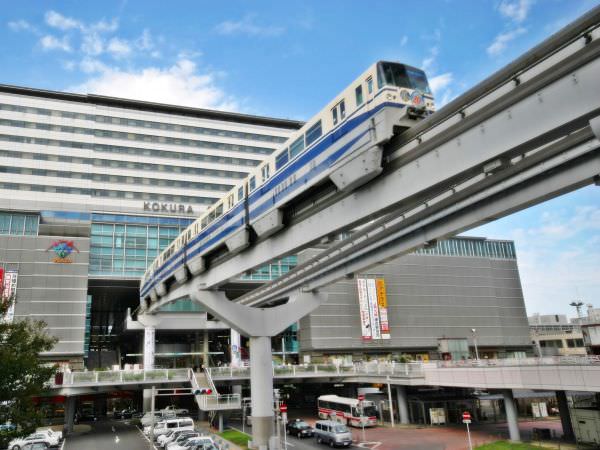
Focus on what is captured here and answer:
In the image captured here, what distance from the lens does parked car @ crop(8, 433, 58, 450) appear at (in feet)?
→ 104

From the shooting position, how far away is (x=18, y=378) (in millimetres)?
19078

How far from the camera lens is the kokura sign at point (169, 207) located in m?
71.2

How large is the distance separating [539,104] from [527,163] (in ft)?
11.6

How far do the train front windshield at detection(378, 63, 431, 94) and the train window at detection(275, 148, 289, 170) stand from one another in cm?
760

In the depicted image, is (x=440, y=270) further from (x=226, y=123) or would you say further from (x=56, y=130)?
(x=56, y=130)

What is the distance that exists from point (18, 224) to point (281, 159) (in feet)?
153

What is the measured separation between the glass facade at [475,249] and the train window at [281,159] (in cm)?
5150

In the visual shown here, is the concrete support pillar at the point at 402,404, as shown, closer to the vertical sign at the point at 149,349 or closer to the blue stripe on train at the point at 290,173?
the blue stripe on train at the point at 290,173

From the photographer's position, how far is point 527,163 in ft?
50.6

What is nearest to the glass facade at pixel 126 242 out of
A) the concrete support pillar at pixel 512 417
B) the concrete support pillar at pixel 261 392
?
the concrete support pillar at pixel 261 392

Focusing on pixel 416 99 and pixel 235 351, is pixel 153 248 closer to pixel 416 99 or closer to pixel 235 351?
pixel 235 351

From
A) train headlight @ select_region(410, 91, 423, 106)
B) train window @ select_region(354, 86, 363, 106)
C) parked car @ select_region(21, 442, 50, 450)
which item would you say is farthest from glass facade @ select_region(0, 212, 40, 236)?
train headlight @ select_region(410, 91, 423, 106)

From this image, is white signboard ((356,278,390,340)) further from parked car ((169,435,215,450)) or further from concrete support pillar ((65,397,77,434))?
parked car ((169,435,215,450))

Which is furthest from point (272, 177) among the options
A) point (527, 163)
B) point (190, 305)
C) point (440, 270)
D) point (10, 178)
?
point (10, 178)
